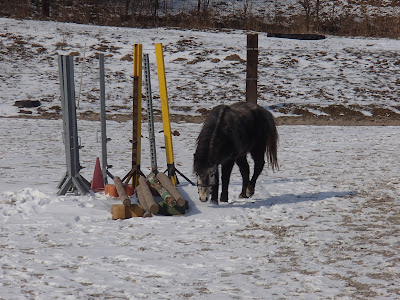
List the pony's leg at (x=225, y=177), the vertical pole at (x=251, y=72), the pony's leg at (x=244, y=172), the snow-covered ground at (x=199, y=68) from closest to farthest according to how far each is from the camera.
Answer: the pony's leg at (x=225, y=177) → the pony's leg at (x=244, y=172) → the vertical pole at (x=251, y=72) → the snow-covered ground at (x=199, y=68)

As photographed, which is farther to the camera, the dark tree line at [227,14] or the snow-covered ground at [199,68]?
the dark tree line at [227,14]

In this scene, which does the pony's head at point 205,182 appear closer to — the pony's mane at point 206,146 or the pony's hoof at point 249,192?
the pony's mane at point 206,146

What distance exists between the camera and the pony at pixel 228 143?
24.0 feet

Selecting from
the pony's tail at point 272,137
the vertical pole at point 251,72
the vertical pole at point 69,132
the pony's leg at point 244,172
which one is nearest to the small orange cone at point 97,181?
the vertical pole at point 69,132

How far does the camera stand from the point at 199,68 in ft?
67.3

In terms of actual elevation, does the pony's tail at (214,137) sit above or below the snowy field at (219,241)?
above

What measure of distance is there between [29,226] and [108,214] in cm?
104

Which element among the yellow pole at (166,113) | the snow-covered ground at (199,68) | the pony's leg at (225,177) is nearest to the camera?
the pony's leg at (225,177)

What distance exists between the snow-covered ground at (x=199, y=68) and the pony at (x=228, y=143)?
8862mm

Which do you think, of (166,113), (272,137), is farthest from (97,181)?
(272,137)

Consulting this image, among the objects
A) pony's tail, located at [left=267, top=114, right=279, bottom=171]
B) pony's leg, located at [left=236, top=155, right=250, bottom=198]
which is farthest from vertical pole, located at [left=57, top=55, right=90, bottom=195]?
pony's tail, located at [left=267, top=114, right=279, bottom=171]

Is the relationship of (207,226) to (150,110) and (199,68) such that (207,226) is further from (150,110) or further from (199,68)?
(199,68)

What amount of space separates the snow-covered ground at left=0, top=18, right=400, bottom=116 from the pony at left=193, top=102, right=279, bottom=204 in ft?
29.1

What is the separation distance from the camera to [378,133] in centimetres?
1441
